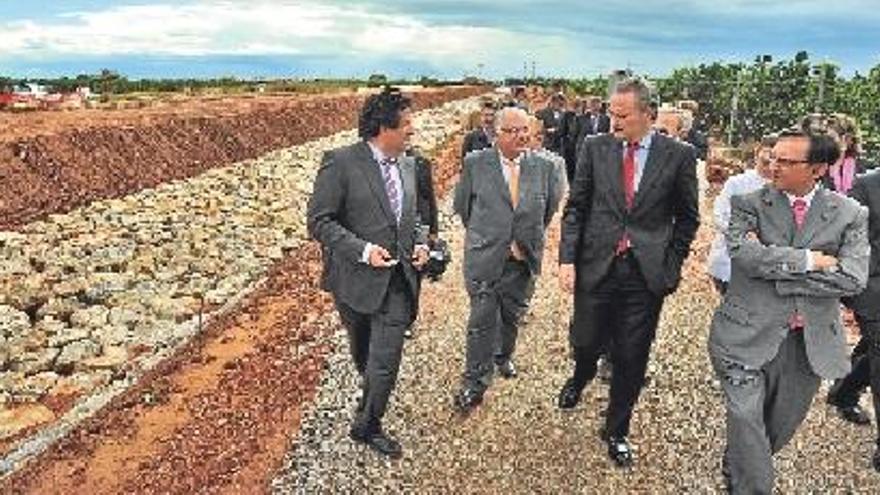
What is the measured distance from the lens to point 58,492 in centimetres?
764

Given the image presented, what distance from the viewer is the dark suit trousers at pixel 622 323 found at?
671 cm

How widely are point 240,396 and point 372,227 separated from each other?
3.21 metres

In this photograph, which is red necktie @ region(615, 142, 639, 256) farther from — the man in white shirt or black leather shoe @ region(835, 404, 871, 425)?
black leather shoe @ region(835, 404, 871, 425)

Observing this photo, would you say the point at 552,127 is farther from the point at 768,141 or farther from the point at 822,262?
the point at 822,262

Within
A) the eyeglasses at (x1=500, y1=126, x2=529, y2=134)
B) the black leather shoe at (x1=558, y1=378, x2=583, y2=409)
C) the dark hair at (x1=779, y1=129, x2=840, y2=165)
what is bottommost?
the black leather shoe at (x1=558, y1=378, x2=583, y2=409)

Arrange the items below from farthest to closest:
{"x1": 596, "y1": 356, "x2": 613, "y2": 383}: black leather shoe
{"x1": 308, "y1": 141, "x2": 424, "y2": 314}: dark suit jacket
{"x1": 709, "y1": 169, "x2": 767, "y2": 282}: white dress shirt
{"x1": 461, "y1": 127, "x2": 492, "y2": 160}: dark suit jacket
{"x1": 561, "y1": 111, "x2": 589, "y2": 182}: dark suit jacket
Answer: {"x1": 561, "y1": 111, "x2": 589, "y2": 182}: dark suit jacket < {"x1": 461, "y1": 127, "x2": 492, "y2": 160}: dark suit jacket < {"x1": 596, "y1": 356, "x2": 613, "y2": 383}: black leather shoe < {"x1": 709, "y1": 169, "x2": 767, "y2": 282}: white dress shirt < {"x1": 308, "y1": 141, "x2": 424, "y2": 314}: dark suit jacket

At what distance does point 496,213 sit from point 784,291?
269cm

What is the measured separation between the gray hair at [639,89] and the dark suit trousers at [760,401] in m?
1.60

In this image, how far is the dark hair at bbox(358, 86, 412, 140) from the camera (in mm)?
6773

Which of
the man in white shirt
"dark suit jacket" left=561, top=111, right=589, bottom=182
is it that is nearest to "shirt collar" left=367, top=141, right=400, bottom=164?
the man in white shirt

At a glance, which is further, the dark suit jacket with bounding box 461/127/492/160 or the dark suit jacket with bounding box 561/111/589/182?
the dark suit jacket with bounding box 561/111/589/182

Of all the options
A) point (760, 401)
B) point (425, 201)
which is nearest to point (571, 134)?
point (425, 201)

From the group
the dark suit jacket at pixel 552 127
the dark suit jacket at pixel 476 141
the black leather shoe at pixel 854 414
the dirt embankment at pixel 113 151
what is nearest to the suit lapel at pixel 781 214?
the black leather shoe at pixel 854 414

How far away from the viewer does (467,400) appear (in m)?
7.91
